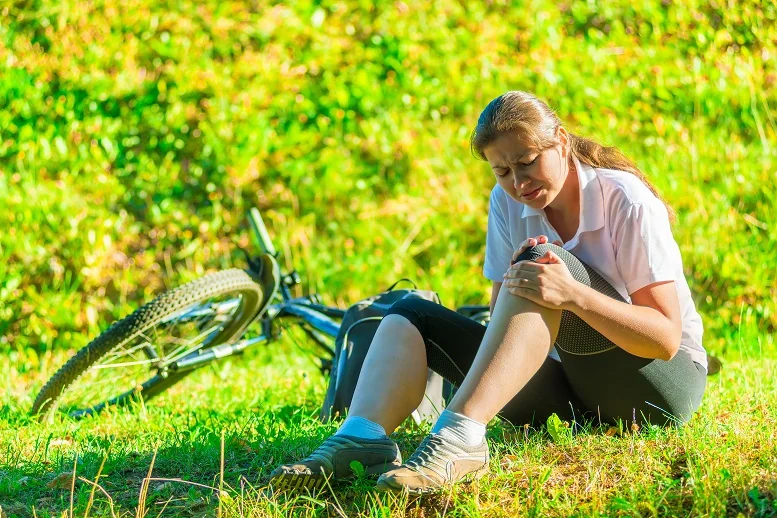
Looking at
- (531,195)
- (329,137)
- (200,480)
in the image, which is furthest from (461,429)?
(329,137)

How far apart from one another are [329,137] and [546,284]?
3701 mm

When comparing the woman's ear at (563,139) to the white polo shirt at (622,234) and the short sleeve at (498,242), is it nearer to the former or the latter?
the white polo shirt at (622,234)

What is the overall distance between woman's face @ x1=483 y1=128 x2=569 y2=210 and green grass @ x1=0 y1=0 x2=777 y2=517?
2.45 m

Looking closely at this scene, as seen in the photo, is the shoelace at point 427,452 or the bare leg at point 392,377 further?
the bare leg at point 392,377

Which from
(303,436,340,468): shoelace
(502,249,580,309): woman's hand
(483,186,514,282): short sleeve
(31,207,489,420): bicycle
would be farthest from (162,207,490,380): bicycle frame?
(502,249,580,309): woman's hand

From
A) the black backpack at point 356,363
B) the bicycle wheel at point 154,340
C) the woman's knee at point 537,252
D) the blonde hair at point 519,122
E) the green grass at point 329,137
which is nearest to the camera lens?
the woman's knee at point 537,252

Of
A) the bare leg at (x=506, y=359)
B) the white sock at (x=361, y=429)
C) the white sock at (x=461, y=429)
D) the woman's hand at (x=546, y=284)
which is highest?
the woman's hand at (x=546, y=284)

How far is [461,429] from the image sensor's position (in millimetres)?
2240

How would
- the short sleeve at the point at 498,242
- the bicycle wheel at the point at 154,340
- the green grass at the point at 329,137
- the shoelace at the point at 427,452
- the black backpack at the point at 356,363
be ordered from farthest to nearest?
the green grass at the point at 329,137 < the bicycle wheel at the point at 154,340 < the black backpack at the point at 356,363 < the short sleeve at the point at 498,242 < the shoelace at the point at 427,452

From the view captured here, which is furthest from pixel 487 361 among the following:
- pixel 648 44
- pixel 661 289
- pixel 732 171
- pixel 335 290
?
pixel 648 44

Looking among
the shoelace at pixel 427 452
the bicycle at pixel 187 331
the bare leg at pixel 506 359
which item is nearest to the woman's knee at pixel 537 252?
the bare leg at pixel 506 359

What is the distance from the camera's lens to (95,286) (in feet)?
18.1

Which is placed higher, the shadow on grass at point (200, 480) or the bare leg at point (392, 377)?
the bare leg at point (392, 377)

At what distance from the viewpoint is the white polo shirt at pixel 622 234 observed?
2.40 m
